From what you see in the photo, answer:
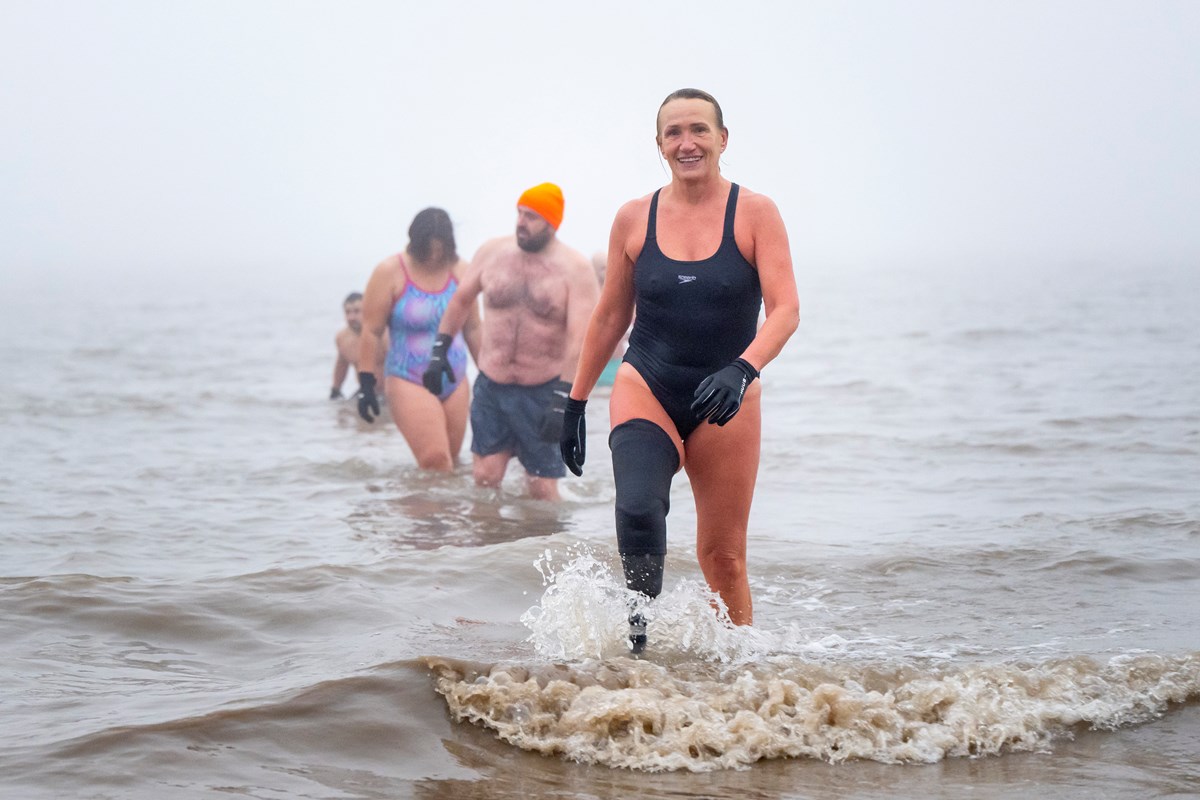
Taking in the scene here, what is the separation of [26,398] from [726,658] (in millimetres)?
13216

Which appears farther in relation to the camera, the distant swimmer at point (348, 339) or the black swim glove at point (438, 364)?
the distant swimmer at point (348, 339)

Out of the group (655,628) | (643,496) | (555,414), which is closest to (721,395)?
(643,496)

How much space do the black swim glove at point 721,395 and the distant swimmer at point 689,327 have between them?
0.18m

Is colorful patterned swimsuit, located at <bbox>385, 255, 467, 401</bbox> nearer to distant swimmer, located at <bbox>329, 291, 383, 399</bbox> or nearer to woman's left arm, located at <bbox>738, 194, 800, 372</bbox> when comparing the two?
woman's left arm, located at <bbox>738, 194, 800, 372</bbox>

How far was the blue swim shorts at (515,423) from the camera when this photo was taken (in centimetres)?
783

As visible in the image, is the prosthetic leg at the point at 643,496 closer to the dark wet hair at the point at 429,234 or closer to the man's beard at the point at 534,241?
the man's beard at the point at 534,241

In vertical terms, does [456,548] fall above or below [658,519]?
below

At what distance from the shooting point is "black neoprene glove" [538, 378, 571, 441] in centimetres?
734

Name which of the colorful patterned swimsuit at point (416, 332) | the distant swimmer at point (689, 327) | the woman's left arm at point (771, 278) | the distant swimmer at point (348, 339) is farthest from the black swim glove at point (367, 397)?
the distant swimmer at point (348, 339)

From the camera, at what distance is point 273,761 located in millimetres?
3729

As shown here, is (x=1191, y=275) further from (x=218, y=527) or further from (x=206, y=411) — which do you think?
(x=218, y=527)

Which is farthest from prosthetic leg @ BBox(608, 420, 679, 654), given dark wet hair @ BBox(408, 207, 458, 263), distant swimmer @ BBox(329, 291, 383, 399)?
distant swimmer @ BBox(329, 291, 383, 399)

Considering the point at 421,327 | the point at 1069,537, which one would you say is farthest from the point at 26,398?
the point at 1069,537

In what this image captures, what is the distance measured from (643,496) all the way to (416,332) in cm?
479
